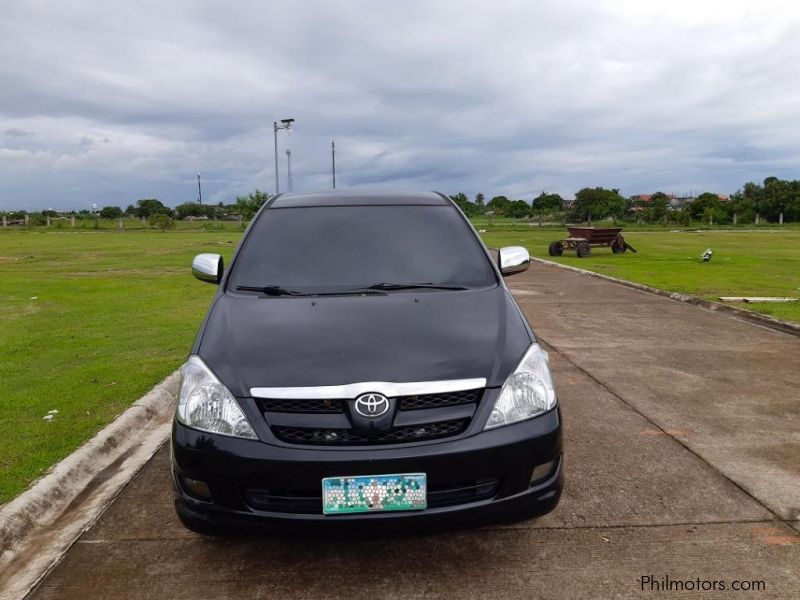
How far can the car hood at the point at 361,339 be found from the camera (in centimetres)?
261

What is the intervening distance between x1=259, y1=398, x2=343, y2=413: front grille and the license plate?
275mm

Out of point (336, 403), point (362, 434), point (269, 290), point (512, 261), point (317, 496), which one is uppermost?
point (512, 261)

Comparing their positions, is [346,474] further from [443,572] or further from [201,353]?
[201,353]

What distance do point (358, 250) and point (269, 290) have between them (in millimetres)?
604

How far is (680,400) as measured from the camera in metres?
5.14

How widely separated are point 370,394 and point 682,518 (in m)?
1.87

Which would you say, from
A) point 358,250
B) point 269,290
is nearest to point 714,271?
point 358,250

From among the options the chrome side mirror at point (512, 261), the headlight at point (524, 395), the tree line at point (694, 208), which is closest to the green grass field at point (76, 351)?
the headlight at point (524, 395)

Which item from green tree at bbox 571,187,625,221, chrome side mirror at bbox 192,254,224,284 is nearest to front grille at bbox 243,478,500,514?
chrome side mirror at bbox 192,254,224,284

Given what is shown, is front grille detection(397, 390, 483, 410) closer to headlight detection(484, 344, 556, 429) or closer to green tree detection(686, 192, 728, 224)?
headlight detection(484, 344, 556, 429)

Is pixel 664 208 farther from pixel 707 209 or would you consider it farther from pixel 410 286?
pixel 410 286

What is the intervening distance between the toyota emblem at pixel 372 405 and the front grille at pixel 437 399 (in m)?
0.07

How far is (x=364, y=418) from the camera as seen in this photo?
8.09 feet

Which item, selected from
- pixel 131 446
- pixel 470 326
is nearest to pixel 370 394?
pixel 470 326
